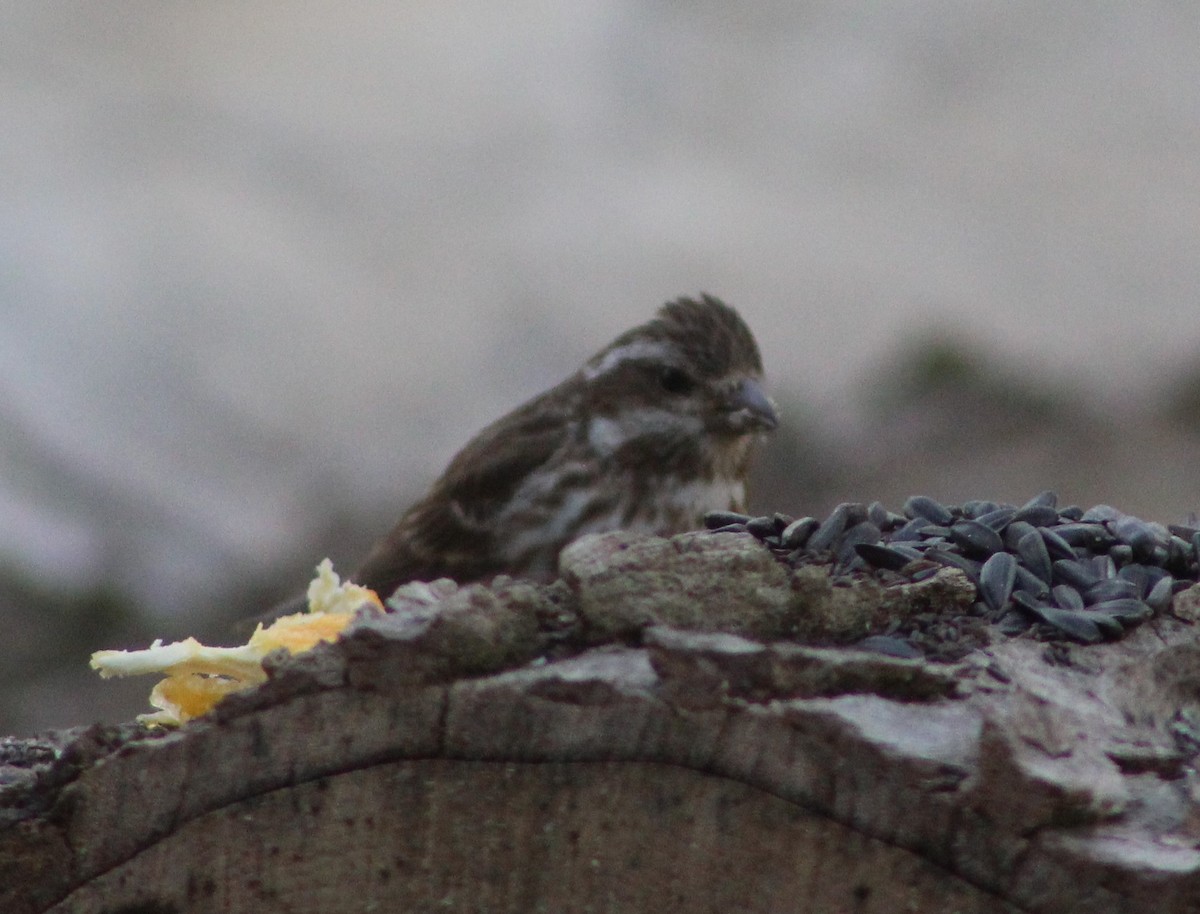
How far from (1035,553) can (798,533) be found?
1.25 feet

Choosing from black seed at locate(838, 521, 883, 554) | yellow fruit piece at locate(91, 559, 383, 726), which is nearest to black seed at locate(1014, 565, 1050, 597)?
black seed at locate(838, 521, 883, 554)

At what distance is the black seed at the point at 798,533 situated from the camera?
2.67m

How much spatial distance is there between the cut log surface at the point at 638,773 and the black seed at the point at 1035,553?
235 mm

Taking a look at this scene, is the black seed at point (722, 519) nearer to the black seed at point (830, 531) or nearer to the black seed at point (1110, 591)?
the black seed at point (830, 531)

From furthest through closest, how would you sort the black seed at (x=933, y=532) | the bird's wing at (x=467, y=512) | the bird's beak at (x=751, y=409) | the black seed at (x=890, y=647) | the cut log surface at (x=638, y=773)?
the bird's beak at (x=751, y=409), the bird's wing at (x=467, y=512), the black seed at (x=933, y=532), the black seed at (x=890, y=647), the cut log surface at (x=638, y=773)

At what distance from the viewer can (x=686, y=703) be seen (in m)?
2.18

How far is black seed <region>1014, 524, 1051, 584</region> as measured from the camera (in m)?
2.72

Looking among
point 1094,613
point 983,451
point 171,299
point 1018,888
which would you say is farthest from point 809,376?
point 1018,888

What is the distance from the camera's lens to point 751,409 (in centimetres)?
495

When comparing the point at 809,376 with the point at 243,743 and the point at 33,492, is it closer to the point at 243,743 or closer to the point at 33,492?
the point at 33,492

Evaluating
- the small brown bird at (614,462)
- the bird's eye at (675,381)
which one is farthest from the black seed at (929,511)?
the bird's eye at (675,381)

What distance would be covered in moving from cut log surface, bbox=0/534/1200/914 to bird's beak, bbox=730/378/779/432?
2451mm

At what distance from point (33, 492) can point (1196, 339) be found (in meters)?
5.12

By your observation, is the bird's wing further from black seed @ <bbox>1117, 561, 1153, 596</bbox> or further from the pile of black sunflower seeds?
black seed @ <bbox>1117, 561, 1153, 596</bbox>
